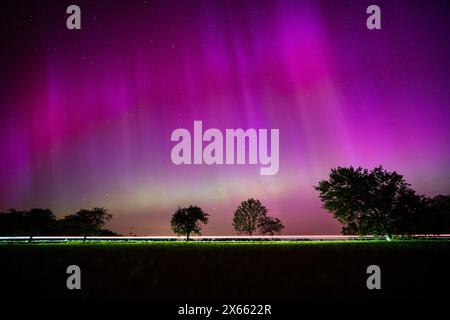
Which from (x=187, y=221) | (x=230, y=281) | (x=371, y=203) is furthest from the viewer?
(x=187, y=221)

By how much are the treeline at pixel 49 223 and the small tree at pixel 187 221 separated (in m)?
28.7

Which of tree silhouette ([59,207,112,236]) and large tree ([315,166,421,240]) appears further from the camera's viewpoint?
tree silhouette ([59,207,112,236])

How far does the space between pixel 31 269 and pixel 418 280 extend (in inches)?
553

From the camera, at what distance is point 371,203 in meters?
57.1

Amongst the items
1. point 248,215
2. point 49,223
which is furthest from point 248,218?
point 49,223

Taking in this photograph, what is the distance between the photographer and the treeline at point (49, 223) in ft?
356

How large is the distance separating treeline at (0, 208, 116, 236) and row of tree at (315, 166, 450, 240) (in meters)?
87.7

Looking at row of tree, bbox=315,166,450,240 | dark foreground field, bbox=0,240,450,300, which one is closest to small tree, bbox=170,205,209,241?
row of tree, bbox=315,166,450,240

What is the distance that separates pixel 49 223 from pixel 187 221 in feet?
147

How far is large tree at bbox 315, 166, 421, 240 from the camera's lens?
2227 inches

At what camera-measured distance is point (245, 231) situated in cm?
12244

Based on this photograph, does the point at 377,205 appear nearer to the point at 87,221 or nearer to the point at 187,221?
the point at 187,221

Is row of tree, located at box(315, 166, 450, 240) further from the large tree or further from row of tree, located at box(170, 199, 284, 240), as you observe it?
row of tree, located at box(170, 199, 284, 240)
